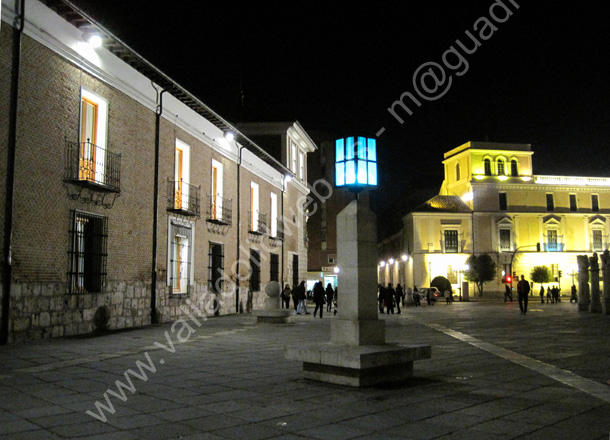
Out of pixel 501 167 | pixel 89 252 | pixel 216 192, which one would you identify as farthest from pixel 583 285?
pixel 501 167

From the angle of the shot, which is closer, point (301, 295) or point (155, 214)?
point (155, 214)

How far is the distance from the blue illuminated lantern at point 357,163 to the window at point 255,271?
19.0 m

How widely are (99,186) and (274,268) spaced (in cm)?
1693

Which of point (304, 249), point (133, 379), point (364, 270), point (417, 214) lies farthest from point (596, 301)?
point (417, 214)

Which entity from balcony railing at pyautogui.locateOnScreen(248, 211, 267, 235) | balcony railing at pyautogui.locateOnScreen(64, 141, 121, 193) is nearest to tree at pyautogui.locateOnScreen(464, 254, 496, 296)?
balcony railing at pyautogui.locateOnScreen(248, 211, 267, 235)

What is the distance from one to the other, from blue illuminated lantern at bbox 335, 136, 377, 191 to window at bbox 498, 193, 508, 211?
56586mm

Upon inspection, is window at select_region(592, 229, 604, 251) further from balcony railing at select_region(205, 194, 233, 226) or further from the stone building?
balcony railing at select_region(205, 194, 233, 226)

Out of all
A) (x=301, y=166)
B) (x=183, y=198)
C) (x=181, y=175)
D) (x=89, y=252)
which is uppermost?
(x=301, y=166)

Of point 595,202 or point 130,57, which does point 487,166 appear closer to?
point 595,202

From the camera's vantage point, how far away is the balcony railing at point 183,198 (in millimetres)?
18266

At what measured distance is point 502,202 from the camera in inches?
2388

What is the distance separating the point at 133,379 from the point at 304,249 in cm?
2927

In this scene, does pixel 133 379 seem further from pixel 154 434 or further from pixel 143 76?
pixel 143 76

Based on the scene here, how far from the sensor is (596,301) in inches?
943
